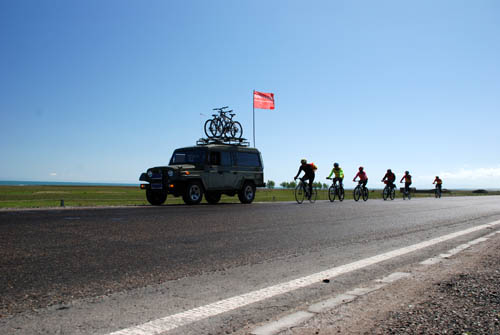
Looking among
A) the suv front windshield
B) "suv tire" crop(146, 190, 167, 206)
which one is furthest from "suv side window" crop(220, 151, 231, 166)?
"suv tire" crop(146, 190, 167, 206)

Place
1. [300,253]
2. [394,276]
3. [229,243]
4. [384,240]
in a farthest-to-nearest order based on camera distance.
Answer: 1. [384,240]
2. [229,243]
3. [300,253]
4. [394,276]

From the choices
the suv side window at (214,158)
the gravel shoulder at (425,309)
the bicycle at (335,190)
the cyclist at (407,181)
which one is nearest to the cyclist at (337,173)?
the bicycle at (335,190)

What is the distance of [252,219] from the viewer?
960 centimetres

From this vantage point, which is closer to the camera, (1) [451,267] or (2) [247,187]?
(1) [451,267]

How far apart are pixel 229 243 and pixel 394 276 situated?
8.85 feet

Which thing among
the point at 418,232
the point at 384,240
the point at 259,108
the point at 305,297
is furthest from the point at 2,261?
the point at 259,108

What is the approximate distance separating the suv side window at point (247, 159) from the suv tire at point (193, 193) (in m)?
2.53

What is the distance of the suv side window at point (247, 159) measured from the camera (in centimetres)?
1800

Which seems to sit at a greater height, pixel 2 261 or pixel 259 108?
pixel 259 108

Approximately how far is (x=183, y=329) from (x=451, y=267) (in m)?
3.31

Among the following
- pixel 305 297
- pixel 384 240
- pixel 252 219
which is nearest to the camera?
pixel 305 297

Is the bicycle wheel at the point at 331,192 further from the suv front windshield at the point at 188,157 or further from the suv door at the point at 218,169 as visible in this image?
the suv front windshield at the point at 188,157

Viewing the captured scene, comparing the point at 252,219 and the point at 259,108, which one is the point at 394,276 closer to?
the point at 252,219

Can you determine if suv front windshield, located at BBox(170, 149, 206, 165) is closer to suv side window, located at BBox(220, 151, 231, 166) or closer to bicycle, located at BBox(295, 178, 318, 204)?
suv side window, located at BBox(220, 151, 231, 166)
